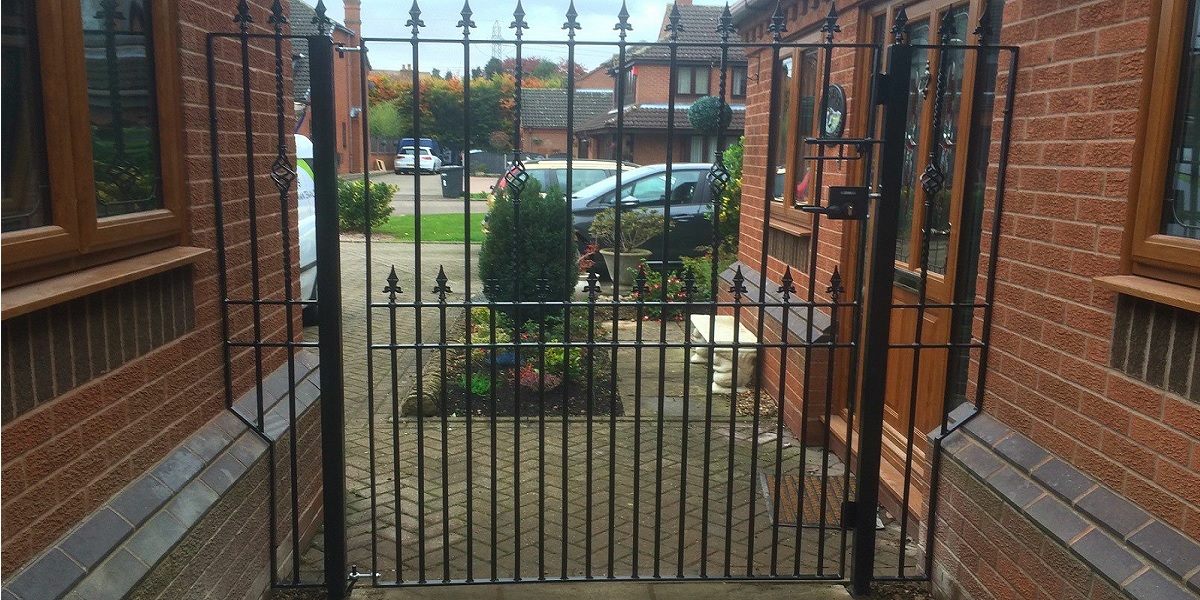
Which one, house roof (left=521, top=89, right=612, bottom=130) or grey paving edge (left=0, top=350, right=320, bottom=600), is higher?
house roof (left=521, top=89, right=612, bottom=130)

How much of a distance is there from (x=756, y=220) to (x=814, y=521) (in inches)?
123

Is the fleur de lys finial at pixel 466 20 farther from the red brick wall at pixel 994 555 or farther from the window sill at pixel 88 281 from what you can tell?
the red brick wall at pixel 994 555

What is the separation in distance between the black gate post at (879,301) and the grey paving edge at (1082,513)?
35 centimetres

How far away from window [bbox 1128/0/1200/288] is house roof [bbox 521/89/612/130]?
31444 millimetres

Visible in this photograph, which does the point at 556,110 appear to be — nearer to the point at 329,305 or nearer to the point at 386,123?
the point at 386,123

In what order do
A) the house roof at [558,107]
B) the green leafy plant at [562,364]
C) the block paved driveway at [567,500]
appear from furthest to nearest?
the house roof at [558,107] → the green leafy plant at [562,364] → the block paved driveway at [567,500]

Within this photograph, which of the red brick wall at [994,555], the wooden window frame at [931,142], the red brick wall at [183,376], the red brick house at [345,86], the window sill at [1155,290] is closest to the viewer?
the red brick wall at [183,376]

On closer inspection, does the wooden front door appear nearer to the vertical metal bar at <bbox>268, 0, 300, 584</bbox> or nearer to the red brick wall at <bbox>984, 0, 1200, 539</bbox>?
the red brick wall at <bbox>984, 0, 1200, 539</bbox>

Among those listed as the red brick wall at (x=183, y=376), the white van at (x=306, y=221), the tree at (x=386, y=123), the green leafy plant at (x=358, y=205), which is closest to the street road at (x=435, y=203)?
the green leafy plant at (x=358, y=205)

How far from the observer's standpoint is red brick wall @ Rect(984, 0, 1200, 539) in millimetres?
2445

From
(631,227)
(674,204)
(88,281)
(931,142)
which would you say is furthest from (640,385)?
(674,204)

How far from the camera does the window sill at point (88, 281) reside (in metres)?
1.98

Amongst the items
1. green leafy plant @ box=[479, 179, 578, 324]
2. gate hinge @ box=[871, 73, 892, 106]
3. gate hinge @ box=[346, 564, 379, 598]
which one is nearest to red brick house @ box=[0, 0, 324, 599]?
gate hinge @ box=[346, 564, 379, 598]

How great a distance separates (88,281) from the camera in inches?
90.2
